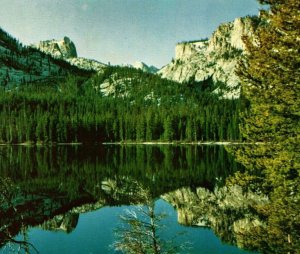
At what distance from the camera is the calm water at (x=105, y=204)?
27.9 metres

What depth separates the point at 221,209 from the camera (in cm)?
3572

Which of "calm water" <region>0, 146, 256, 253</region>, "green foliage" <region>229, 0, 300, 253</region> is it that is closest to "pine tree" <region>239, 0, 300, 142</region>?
"green foliage" <region>229, 0, 300, 253</region>

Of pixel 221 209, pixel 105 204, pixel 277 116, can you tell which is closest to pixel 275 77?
pixel 277 116

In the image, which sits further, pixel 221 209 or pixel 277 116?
pixel 221 209

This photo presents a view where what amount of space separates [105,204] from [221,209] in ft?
44.3

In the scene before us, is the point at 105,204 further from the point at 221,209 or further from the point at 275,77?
the point at 275,77

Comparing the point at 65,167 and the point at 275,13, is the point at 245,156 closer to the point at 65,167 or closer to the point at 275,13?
the point at 275,13

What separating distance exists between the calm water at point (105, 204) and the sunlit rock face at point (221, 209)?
10 cm

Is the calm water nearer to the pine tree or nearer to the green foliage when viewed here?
the green foliage

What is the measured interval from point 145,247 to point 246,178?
584 centimetres

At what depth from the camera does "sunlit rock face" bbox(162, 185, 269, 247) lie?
2878 cm

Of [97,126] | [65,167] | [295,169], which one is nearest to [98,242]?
[295,169]

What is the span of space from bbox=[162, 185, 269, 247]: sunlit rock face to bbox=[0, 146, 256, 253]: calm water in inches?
3.8

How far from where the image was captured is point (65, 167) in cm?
7100
